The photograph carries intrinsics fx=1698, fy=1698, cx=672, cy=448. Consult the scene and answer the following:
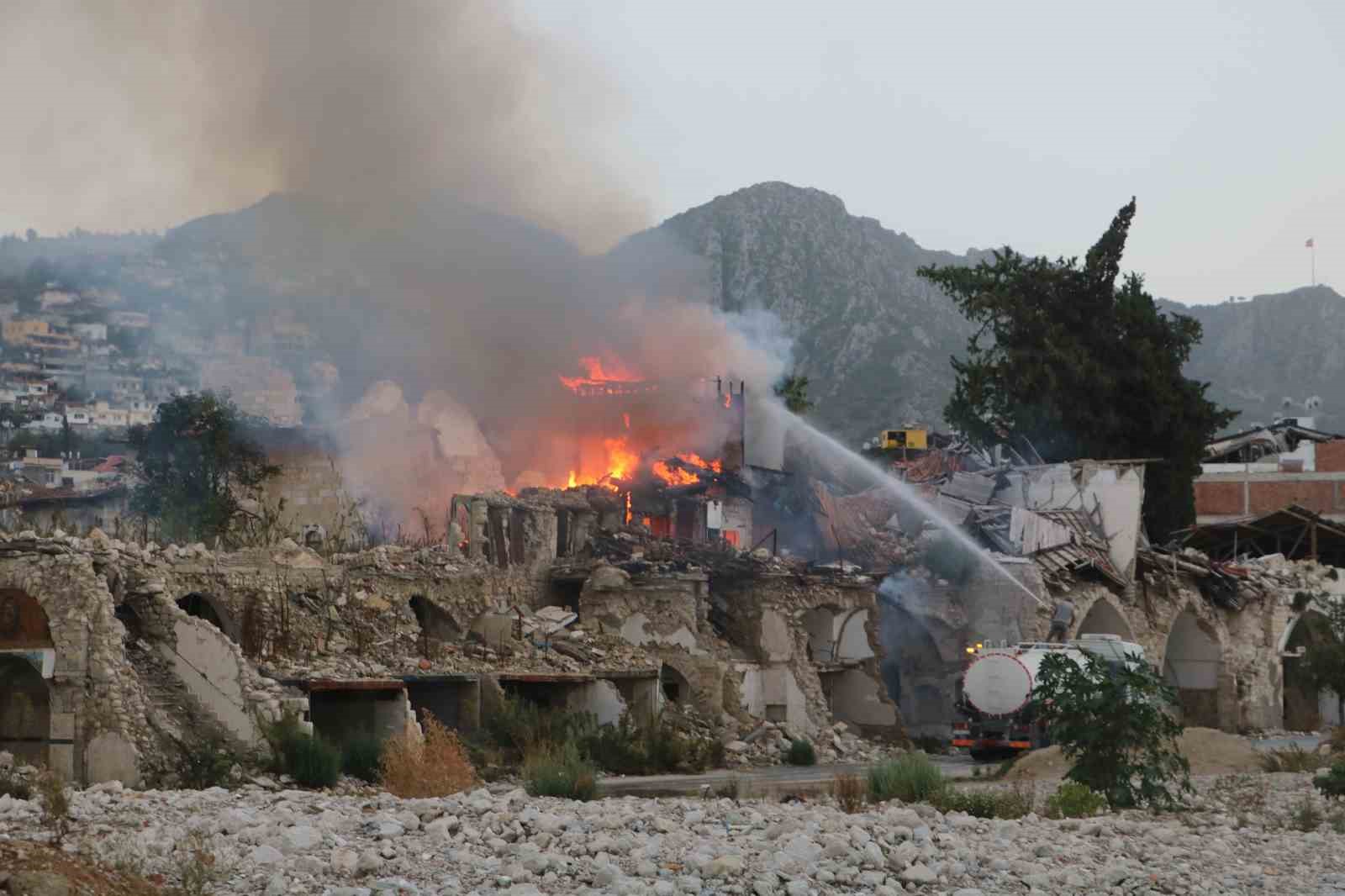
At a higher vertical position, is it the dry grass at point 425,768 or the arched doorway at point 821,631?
the arched doorway at point 821,631

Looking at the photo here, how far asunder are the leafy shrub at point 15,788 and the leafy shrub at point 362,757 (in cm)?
510

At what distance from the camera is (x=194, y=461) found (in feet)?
149

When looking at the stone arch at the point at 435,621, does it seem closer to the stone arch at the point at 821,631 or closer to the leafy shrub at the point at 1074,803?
the stone arch at the point at 821,631

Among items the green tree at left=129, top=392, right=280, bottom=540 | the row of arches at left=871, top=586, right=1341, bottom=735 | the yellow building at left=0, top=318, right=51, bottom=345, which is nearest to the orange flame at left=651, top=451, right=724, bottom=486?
the row of arches at left=871, top=586, right=1341, bottom=735

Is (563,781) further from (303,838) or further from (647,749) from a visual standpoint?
(647,749)

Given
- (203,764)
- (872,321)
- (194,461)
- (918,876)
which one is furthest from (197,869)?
(872,321)

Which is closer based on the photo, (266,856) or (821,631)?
(266,856)

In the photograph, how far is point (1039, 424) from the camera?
61.0m

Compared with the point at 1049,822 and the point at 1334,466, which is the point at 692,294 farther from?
the point at 1049,822

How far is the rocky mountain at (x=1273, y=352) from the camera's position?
142 meters

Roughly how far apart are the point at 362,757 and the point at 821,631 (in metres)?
17.4

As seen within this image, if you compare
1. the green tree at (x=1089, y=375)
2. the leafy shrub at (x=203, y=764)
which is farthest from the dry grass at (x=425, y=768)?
the green tree at (x=1089, y=375)

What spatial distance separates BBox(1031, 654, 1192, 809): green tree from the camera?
22.1 meters

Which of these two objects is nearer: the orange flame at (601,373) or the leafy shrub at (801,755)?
the leafy shrub at (801,755)
